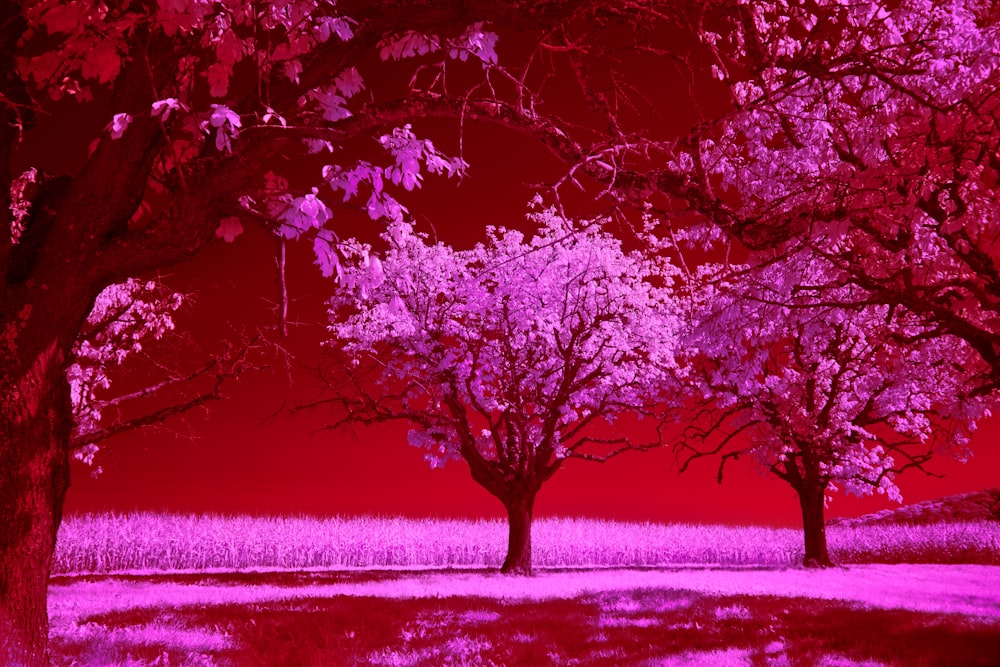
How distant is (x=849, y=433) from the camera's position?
1187 inches

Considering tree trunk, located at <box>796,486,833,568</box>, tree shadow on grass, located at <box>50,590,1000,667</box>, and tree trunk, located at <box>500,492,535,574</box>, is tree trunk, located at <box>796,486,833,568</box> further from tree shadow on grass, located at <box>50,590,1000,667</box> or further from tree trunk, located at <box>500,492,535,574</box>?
tree shadow on grass, located at <box>50,590,1000,667</box>

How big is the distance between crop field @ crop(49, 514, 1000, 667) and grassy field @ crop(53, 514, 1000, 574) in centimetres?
12

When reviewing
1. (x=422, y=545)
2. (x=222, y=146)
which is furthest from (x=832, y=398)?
(x=222, y=146)

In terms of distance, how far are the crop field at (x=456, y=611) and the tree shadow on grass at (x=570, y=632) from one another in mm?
53

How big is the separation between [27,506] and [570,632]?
10.2 m

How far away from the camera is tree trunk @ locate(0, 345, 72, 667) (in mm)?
6664

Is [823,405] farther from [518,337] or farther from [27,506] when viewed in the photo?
[27,506]

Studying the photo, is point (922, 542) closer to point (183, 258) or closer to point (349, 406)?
point (349, 406)

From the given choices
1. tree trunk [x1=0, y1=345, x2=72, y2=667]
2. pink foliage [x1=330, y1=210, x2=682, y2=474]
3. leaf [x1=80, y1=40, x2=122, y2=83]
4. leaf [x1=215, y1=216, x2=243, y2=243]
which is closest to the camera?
leaf [x1=80, y1=40, x2=122, y2=83]

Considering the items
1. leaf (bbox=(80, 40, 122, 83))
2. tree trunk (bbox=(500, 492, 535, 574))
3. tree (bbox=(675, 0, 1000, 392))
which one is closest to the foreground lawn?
tree trunk (bbox=(500, 492, 535, 574))

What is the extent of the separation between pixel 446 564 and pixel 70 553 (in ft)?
59.7

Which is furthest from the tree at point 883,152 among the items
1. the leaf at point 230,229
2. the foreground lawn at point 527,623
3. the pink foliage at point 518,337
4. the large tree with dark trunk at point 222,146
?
the pink foliage at point 518,337

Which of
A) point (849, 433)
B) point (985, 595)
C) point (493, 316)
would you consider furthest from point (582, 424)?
point (985, 595)

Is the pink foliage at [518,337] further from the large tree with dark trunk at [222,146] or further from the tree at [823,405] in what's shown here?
the large tree with dark trunk at [222,146]
